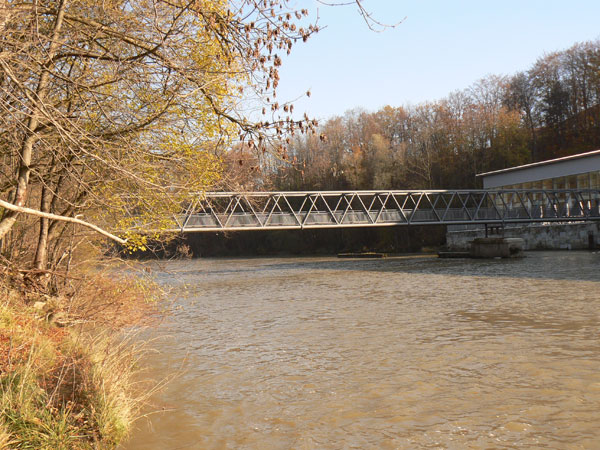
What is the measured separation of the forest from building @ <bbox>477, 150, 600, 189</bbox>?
19.9 ft

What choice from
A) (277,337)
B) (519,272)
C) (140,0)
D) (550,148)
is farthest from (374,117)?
(140,0)

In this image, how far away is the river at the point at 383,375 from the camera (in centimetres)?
672

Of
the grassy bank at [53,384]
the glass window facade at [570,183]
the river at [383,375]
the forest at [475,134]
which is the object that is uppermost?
the forest at [475,134]

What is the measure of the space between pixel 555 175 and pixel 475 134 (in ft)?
42.3

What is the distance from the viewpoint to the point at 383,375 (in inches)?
368

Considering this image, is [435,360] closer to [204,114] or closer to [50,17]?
[204,114]

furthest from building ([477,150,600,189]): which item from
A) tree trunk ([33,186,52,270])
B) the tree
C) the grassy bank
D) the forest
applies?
the grassy bank

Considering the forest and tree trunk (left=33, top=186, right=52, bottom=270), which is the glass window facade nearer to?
the forest

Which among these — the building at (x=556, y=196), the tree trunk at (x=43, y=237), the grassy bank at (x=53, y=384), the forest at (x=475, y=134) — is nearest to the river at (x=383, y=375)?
the grassy bank at (x=53, y=384)

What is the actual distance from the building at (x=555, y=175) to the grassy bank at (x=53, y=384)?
4543 centimetres

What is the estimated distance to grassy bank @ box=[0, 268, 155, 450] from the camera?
532 centimetres

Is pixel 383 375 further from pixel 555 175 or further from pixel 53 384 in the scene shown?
pixel 555 175

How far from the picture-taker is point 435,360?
10242 mm

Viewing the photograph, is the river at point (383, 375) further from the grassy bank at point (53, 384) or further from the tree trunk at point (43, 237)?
the tree trunk at point (43, 237)
